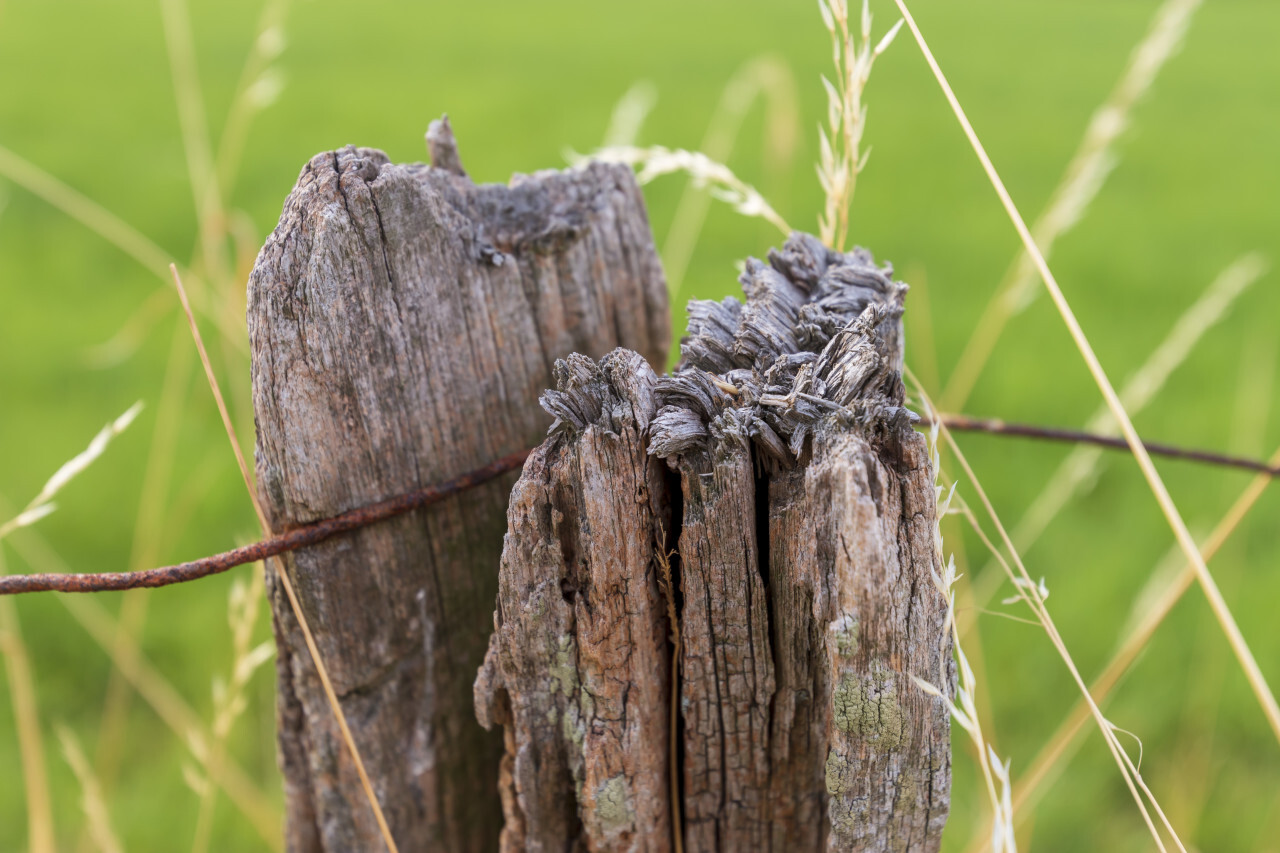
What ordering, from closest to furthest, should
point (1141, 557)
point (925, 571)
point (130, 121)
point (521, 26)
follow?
1. point (925, 571)
2. point (1141, 557)
3. point (130, 121)
4. point (521, 26)

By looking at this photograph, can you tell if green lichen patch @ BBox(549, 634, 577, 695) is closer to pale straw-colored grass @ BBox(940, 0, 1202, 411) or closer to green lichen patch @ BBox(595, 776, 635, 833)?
green lichen patch @ BBox(595, 776, 635, 833)

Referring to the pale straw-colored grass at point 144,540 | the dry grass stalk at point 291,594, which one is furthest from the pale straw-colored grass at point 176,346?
the dry grass stalk at point 291,594

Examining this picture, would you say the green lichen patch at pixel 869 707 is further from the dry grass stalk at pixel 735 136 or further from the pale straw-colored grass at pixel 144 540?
the pale straw-colored grass at pixel 144 540

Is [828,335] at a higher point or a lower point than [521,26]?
lower

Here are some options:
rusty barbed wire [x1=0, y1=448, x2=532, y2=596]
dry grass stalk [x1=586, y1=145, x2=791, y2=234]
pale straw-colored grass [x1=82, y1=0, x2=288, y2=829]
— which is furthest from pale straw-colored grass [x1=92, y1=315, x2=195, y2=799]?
dry grass stalk [x1=586, y1=145, x2=791, y2=234]

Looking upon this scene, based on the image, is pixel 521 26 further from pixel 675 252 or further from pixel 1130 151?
pixel 675 252

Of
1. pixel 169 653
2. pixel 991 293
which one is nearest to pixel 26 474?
pixel 169 653
